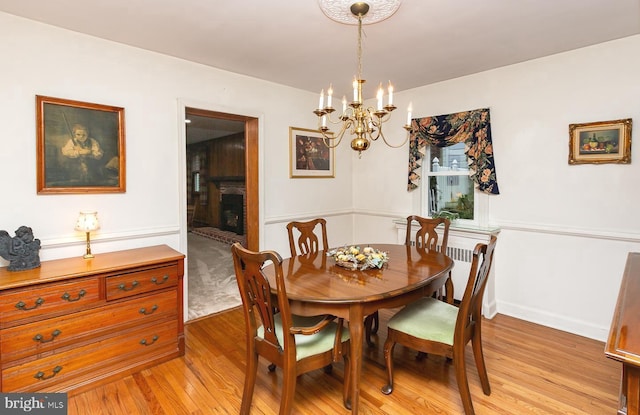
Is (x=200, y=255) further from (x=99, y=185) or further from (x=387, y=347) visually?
(x=387, y=347)

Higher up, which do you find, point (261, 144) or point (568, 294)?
point (261, 144)

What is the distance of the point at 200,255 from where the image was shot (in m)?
6.04

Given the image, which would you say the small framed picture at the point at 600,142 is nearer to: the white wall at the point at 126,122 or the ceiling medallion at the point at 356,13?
the ceiling medallion at the point at 356,13

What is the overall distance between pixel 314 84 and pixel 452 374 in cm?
317

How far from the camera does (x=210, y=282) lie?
443cm

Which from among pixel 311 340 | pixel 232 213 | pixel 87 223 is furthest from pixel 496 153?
pixel 232 213

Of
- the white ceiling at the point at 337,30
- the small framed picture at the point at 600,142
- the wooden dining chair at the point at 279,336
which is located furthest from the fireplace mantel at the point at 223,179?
the small framed picture at the point at 600,142

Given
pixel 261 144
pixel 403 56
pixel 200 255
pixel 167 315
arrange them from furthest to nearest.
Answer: pixel 200 255
pixel 261 144
pixel 403 56
pixel 167 315

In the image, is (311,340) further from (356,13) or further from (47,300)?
(356,13)

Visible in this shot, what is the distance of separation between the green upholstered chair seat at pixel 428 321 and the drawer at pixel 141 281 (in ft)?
5.45

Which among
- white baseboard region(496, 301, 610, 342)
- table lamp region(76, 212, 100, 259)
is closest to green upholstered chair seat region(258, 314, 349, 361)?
table lamp region(76, 212, 100, 259)

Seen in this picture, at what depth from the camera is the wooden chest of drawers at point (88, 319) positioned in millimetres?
2023

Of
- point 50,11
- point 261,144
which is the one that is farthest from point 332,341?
point 50,11

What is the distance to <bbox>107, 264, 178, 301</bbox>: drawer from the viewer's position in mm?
2340
